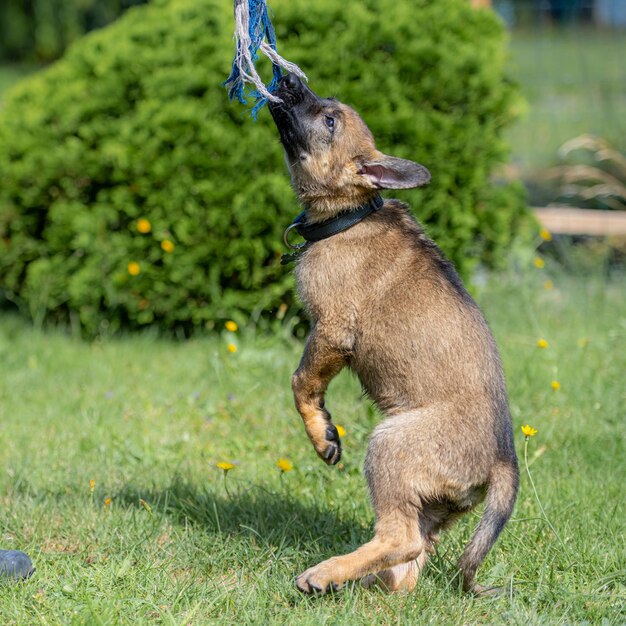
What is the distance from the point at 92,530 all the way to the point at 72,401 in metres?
1.81

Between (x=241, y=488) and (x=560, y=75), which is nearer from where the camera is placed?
(x=241, y=488)

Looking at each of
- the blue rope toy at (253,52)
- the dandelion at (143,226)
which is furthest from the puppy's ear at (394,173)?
the dandelion at (143,226)

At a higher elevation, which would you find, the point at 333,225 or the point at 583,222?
the point at 333,225

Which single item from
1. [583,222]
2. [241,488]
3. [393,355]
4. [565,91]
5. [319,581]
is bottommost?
[241,488]

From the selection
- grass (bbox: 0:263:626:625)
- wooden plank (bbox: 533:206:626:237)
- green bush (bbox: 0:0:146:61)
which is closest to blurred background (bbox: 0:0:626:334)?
grass (bbox: 0:263:626:625)

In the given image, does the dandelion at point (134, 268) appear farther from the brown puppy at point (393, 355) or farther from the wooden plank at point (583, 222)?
the wooden plank at point (583, 222)

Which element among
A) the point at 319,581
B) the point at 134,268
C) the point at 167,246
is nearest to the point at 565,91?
the point at 167,246

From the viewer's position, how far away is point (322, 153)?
3775 mm

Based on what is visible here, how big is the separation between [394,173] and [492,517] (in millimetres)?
1307

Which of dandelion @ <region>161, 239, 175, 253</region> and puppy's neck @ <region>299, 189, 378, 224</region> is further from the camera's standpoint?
dandelion @ <region>161, 239, 175, 253</region>

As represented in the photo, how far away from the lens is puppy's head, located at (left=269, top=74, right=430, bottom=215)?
3717 mm

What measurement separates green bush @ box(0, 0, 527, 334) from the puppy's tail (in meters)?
3.15

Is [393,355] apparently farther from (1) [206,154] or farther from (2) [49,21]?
(2) [49,21]

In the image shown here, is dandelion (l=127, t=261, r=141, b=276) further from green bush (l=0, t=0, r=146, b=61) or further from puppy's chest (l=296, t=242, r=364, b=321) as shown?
green bush (l=0, t=0, r=146, b=61)
